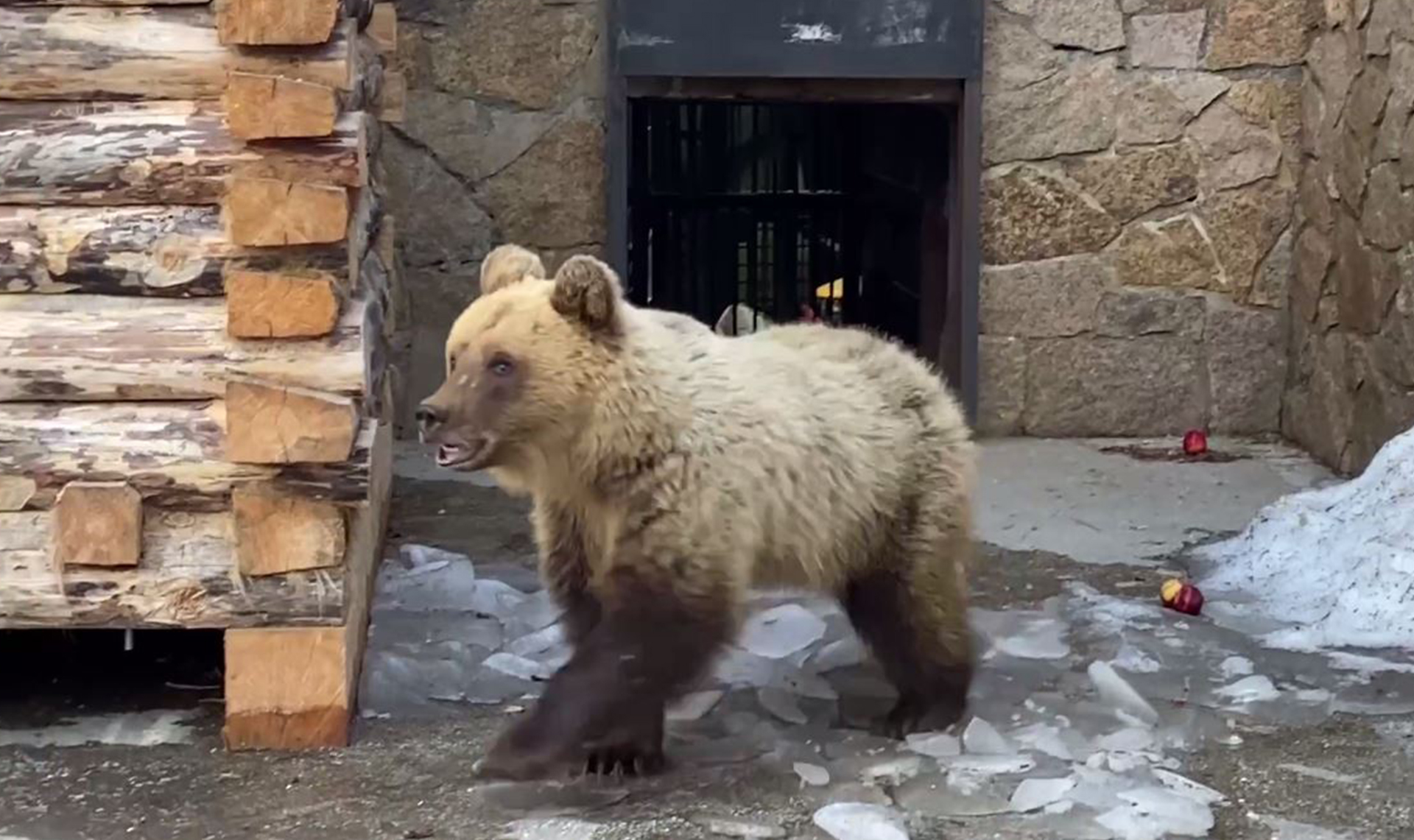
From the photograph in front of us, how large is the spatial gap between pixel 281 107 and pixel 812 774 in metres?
1.47

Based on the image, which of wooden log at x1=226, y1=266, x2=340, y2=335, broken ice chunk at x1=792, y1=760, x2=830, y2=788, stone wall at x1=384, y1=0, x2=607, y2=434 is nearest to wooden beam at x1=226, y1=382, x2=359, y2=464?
wooden log at x1=226, y1=266, x2=340, y2=335

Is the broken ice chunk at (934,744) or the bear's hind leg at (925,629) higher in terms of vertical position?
the bear's hind leg at (925,629)

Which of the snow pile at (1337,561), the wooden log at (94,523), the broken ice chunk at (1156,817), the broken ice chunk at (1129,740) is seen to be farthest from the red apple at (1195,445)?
the wooden log at (94,523)

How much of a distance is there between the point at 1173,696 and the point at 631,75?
2997 mm

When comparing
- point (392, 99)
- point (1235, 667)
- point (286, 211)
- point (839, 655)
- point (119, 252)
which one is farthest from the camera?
point (392, 99)

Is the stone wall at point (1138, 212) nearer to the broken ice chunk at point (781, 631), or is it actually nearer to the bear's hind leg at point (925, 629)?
the broken ice chunk at point (781, 631)

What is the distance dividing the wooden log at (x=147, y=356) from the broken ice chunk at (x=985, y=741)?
1265 millimetres

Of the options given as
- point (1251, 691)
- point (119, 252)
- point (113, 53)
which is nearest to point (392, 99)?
point (113, 53)

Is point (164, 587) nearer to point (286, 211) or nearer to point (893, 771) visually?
point (286, 211)

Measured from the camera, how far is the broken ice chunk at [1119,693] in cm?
354

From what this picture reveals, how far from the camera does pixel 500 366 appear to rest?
3.12 metres

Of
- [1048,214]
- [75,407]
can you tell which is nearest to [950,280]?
[1048,214]

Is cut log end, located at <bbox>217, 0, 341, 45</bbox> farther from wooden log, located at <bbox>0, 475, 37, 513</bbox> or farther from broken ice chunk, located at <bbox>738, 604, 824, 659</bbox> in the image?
broken ice chunk, located at <bbox>738, 604, 824, 659</bbox>

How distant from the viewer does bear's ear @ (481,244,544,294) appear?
10.9 ft
